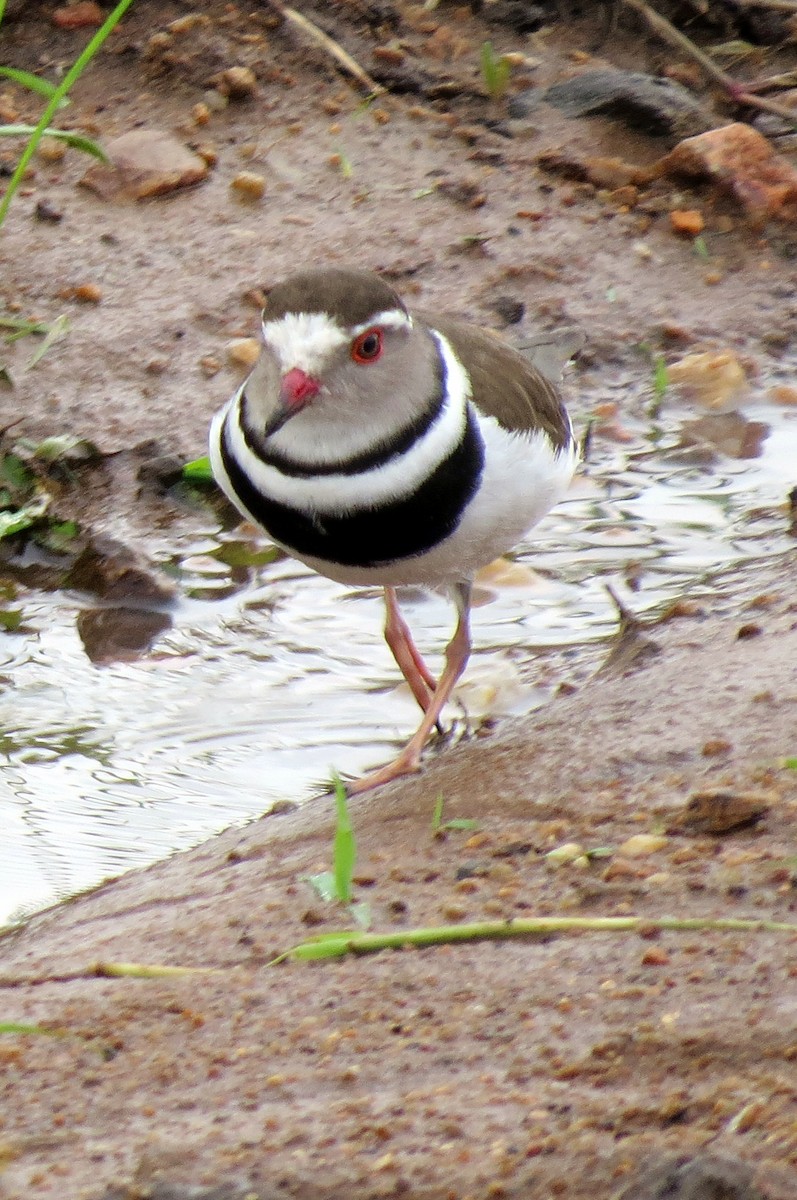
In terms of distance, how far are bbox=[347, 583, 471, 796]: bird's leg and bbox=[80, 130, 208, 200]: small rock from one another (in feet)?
10.1

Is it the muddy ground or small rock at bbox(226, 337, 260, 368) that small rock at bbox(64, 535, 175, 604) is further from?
small rock at bbox(226, 337, 260, 368)

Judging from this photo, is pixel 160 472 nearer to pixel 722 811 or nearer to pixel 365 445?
pixel 365 445

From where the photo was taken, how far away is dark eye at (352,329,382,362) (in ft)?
13.4

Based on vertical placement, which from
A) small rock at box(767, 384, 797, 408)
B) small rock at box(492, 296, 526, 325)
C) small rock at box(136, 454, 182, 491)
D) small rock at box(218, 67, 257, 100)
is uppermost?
small rock at box(218, 67, 257, 100)

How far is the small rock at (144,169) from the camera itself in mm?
6980

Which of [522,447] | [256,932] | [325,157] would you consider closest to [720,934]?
[256,932]

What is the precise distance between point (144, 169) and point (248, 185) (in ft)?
1.41

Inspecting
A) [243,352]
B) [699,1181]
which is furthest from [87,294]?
[699,1181]

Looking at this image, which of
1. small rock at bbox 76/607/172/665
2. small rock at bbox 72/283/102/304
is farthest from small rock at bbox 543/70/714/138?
small rock at bbox 76/607/172/665

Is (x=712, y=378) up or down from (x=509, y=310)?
down

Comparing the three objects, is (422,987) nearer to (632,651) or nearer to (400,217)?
(632,651)

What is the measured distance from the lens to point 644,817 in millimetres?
3598

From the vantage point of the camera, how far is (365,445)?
406 cm

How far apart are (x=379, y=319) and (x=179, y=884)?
55.2 inches
